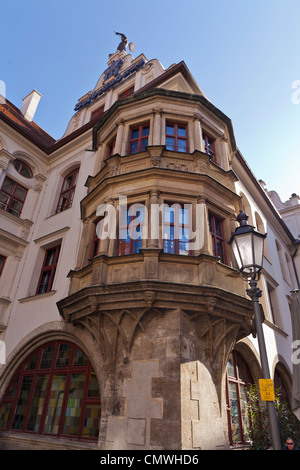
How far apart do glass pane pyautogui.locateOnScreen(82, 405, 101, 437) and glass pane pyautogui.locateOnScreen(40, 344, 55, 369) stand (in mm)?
2275

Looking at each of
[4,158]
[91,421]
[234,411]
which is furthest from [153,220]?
[4,158]

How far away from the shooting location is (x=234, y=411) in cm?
864

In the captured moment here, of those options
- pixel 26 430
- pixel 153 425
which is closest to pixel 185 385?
pixel 153 425

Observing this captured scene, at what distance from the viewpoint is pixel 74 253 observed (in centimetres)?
1056

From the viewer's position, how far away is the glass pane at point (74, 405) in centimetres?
788

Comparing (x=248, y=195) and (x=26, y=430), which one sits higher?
(x=248, y=195)

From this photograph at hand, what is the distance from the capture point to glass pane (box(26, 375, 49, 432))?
28.6 ft

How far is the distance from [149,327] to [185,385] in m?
1.43

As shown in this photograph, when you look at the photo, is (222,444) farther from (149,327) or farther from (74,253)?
(74,253)

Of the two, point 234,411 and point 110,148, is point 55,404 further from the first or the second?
point 110,148

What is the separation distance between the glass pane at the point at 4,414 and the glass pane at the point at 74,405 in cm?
263

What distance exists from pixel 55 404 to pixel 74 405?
78 centimetres

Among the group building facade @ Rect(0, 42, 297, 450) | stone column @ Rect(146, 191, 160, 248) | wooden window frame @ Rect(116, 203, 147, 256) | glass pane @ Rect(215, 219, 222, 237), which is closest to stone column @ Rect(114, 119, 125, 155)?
building facade @ Rect(0, 42, 297, 450)

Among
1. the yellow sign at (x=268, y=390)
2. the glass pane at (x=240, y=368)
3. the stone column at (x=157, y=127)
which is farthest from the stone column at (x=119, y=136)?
the yellow sign at (x=268, y=390)
